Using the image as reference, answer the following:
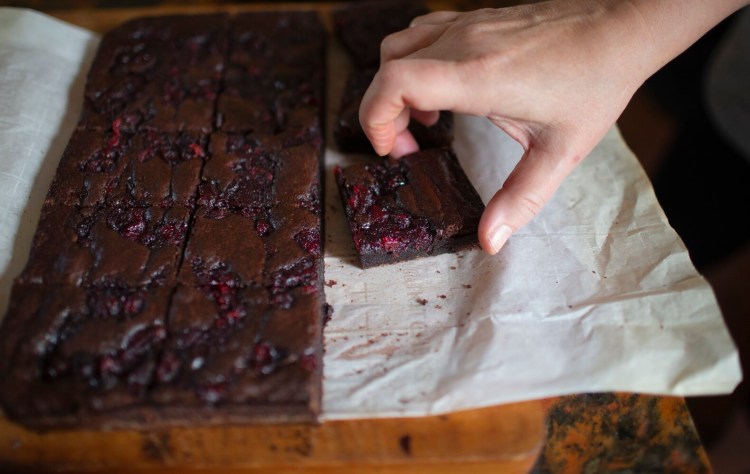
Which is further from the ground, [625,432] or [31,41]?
[31,41]

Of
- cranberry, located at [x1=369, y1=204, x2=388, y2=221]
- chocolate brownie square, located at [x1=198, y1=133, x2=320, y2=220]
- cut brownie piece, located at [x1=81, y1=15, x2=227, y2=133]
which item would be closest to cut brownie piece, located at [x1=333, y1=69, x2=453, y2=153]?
chocolate brownie square, located at [x1=198, y1=133, x2=320, y2=220]

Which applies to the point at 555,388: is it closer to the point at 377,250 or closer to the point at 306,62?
the point at 377,250

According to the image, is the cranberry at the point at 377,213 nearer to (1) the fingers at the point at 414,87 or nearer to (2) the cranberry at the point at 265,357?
(1) the fingers at the point at 414,87

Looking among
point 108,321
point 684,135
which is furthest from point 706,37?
point 108,321

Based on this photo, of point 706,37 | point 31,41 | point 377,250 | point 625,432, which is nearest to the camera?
point 625,432

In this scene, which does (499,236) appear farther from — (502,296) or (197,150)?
(197,150)

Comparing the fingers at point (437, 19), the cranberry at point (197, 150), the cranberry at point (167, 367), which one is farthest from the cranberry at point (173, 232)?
the fingers at point (437, 19)

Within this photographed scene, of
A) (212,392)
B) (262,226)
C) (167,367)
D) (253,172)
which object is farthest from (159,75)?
(212,392)

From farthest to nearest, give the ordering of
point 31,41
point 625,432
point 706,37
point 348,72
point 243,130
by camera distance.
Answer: point 706,37 → point 348,72 → point 31,41 → point 243,130 → point 625,432
